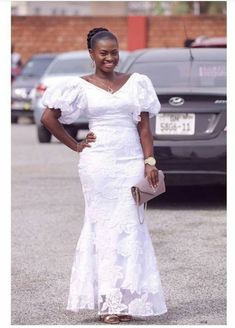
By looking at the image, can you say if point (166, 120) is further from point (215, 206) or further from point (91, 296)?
point (91, 296)

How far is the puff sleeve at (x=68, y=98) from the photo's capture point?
20.9 feet

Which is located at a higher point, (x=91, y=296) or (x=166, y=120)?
(x=166, y=120)

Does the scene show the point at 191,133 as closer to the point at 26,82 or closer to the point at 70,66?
the point at 70,66

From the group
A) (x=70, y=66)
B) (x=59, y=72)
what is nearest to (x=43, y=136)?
(x=59, y=72)

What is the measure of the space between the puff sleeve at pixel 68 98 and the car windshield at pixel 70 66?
14.5 meters

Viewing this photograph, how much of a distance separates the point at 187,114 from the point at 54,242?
2.04m

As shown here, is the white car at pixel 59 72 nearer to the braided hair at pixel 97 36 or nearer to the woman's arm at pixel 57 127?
the woman's arm at pixel 57 127

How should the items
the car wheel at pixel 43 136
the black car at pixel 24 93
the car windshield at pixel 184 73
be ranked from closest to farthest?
1. the car windshield at pixel 184 73
2. the car wheel at pixel 43 136
3. the black car at pixel 24 93

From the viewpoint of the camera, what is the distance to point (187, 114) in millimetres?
10797

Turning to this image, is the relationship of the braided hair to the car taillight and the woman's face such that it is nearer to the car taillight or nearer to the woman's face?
the woman's face

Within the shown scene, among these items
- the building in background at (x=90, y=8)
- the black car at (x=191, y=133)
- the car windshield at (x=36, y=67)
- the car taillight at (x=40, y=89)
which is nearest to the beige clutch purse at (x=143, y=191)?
the black car at (x=191, y=133)

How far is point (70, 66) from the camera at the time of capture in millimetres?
21219
